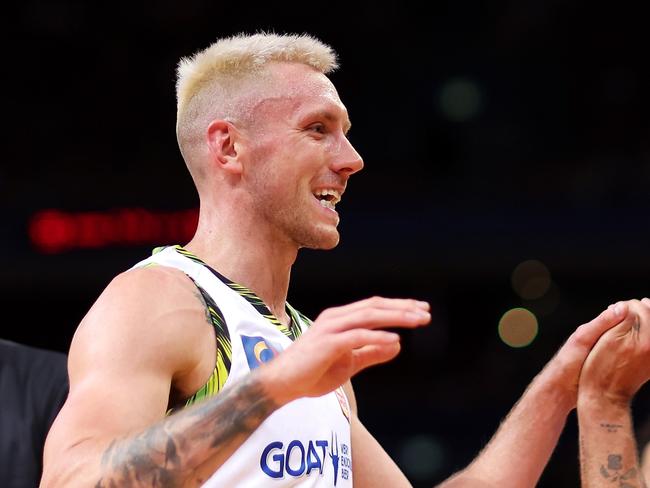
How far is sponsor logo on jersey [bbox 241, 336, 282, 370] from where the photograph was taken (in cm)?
269

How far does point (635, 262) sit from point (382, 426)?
3182 millimetres

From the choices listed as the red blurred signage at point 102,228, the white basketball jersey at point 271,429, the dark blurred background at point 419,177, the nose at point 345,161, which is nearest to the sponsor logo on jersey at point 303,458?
the white basketball jersey at point 271,429

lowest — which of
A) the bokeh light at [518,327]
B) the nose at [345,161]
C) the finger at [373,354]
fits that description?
the finger at [373,354]

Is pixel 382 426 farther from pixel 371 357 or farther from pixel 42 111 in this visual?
pixel 371 357

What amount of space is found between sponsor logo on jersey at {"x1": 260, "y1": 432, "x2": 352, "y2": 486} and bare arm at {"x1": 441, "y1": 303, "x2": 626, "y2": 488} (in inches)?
25.3

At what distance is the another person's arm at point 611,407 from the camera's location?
3.10 metres

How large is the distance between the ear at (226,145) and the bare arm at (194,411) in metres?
0.94

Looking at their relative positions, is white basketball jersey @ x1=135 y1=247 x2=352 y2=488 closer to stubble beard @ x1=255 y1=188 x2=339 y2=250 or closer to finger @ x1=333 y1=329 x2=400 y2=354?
stubble beard @ x1=255 y1=188 x2=339 y2=250

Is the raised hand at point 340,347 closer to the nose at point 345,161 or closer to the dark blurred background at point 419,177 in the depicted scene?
the nose at point 345,161

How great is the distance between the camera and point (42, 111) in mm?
11672

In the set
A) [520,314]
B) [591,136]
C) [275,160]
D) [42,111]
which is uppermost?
[42,111]

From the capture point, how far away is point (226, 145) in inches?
123

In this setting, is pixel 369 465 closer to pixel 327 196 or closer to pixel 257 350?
pixel 257 350

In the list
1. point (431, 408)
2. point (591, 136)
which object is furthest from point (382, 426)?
point (591, 136)
